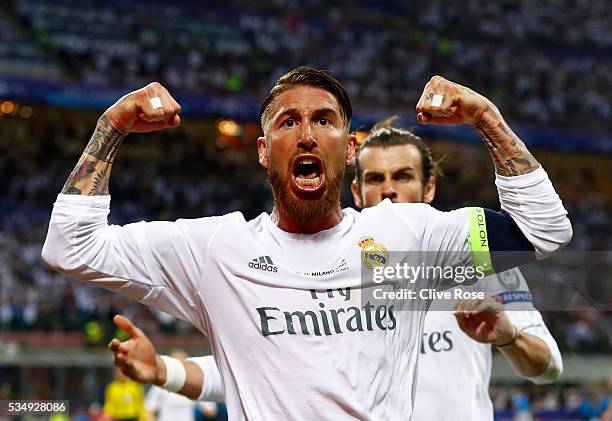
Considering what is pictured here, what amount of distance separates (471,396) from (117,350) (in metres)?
1.72

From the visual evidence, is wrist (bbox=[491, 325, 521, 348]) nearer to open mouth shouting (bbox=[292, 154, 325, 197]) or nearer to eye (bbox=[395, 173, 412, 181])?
eye (bbox=[395, 173, 412, 181])

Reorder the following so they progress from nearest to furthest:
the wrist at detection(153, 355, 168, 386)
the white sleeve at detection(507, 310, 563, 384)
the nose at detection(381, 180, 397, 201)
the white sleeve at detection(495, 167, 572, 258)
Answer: the white sleeve at detection(495, 167, 572, 258) → the wrist at detection(153, 355, 168, 386) → the white sleeve at detection(507, 310, 563, 384) → the nose at detection(381, 180, 397, 201)

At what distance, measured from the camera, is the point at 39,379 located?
16.9 metres

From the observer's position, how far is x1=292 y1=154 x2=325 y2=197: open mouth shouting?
3055 millimetres

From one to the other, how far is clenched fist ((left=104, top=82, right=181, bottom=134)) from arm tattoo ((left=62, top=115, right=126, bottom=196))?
42 millimetres

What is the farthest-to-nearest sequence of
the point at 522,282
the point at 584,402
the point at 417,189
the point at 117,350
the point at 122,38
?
the point at 122,38 → the point at 584,402 → the point at 417,189 → the point at 522,282 → the point at 117,350

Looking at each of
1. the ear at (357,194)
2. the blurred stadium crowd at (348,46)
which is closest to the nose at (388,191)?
the ear at (357,194)

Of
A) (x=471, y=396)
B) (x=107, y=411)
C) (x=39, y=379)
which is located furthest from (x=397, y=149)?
(x=39, y=379)

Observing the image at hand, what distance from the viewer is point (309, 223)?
3.12 meters

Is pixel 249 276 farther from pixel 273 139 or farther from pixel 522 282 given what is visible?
pixel 522 282

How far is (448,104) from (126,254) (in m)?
1.19

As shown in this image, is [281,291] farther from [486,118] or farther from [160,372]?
[160,372]

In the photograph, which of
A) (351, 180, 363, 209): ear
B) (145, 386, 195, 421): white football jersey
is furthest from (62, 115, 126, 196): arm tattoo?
(145, 386, 195, 421): white football jersey

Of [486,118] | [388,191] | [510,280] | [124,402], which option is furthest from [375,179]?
[124,402]
